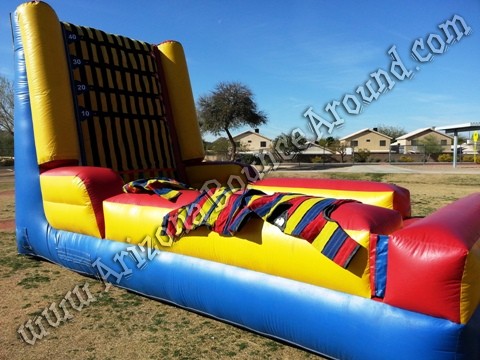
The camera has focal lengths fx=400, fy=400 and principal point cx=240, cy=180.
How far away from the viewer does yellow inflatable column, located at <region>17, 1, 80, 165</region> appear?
3.34 m

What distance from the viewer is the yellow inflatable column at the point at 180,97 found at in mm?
4719

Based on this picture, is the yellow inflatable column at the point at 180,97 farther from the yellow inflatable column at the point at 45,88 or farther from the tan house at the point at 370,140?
the tan house at the point at 370,140

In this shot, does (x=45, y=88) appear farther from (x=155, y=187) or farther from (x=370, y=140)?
(x=370, y=140)

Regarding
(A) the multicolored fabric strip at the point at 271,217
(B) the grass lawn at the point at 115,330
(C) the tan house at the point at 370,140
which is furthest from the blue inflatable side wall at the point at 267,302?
(C) the tan house at the point at 370,140

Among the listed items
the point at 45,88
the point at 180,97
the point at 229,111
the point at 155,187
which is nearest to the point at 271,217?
the point at 155,187

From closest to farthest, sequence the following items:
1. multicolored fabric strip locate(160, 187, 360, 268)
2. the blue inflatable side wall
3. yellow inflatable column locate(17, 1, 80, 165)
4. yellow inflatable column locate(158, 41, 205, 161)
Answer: the blue inflatable side wall
multicolored fabric strip locate(160, 187, 360, 268)
yellow inflatable column locate(17, 1, 80, 165)
yellow inflatable column locate(158, 41, 205, 161)

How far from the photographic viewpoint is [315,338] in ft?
6.22

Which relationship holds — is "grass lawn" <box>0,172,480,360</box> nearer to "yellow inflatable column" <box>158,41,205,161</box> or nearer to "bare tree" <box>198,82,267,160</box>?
"yellow inflatable column" <box>158,41,205,161</box>

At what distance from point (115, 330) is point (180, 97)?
305 cm

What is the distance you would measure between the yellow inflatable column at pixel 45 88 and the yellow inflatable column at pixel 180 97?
57.6 inches

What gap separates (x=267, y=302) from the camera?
205 centimetres

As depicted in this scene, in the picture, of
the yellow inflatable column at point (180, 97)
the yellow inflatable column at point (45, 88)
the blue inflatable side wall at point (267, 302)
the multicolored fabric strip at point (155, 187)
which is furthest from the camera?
the yellow inflatable column at point (180, 97)

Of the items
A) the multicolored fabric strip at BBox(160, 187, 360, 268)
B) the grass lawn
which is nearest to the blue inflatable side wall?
the grass lawn

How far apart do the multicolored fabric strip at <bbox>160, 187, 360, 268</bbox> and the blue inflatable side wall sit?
0.70ft
